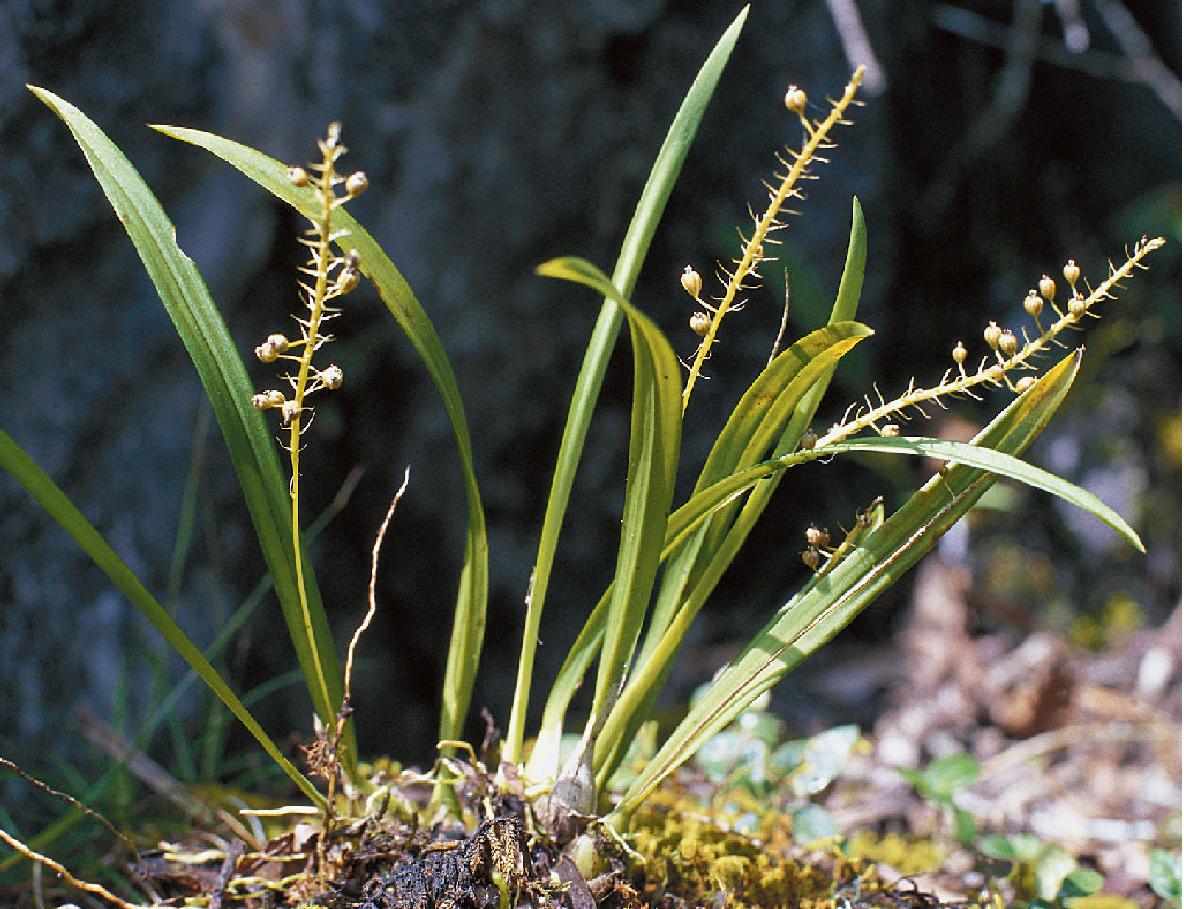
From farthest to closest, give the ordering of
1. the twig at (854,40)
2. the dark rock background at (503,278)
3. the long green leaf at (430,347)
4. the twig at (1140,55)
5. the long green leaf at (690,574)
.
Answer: the twig at (1140,55)
the twig at (854,40)
the dark rock background at (503,278)
the long green leaf at (690,574)
the long green leaf at (430,347)

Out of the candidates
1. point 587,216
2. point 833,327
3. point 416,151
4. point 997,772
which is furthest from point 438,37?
point 997,772

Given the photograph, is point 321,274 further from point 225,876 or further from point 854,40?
point 854,40

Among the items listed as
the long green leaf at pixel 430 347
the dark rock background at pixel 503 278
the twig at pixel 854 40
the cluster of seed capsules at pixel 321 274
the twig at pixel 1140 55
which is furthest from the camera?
the twig at pixel 1140 55

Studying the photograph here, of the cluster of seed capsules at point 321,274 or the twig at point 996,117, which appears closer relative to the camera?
the cluster of seed capsules at point 321,274

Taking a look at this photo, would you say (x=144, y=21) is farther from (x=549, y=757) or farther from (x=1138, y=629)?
(x=1138, y=629)

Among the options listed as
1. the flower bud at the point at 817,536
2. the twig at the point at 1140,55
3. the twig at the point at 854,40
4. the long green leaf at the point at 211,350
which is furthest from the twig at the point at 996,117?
the long green leaf at the point at 211,350

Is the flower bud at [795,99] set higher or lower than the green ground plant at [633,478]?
higher

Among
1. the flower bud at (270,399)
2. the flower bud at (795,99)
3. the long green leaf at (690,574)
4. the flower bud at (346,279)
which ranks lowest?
the long green leaf at (690,574)

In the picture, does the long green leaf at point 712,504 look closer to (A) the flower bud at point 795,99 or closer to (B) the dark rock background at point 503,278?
(A) the flower bud at point 795,99
